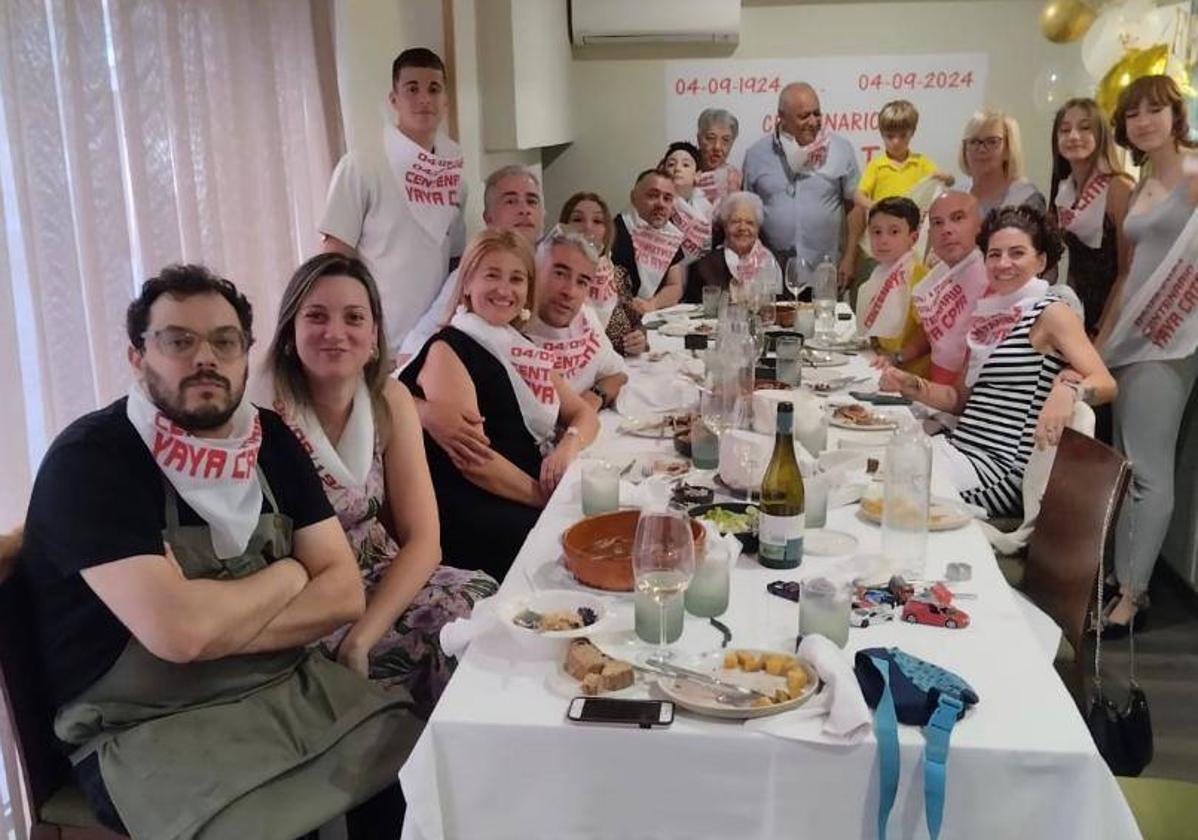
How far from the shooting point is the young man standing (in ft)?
10.2

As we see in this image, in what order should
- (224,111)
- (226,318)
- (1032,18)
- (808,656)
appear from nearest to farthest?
(808,656) → (226,318) → (224,111) → (1032,18)

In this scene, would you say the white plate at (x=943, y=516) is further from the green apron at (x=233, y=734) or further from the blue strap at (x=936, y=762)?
the green apron at (x=233, y=734)

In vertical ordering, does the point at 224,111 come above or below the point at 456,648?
above

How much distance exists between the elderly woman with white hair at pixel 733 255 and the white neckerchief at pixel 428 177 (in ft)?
4.44

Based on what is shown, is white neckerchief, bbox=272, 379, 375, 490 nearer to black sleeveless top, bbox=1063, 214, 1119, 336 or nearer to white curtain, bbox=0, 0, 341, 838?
white curtain, bbox=0, 0, 341, 838

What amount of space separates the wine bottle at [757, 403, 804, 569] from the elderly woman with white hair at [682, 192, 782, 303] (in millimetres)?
2620

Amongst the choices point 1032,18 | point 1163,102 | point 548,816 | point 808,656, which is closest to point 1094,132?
point 1163,102

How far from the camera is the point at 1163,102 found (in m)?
3.01

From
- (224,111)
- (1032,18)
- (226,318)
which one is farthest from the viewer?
(1032,18)

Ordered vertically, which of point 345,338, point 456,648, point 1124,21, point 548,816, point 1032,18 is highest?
point 1032,18

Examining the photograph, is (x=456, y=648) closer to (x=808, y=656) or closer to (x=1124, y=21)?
(x=808, y=656)

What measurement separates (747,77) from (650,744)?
5484 mm

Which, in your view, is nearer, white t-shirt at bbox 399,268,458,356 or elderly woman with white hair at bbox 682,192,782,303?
white t-shirt at bbox 399,268,458,356

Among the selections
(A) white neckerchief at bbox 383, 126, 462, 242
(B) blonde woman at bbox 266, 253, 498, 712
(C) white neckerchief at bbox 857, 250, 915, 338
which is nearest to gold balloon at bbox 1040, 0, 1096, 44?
(C) white neckerchief at bbox 857, 250, 915, 338
